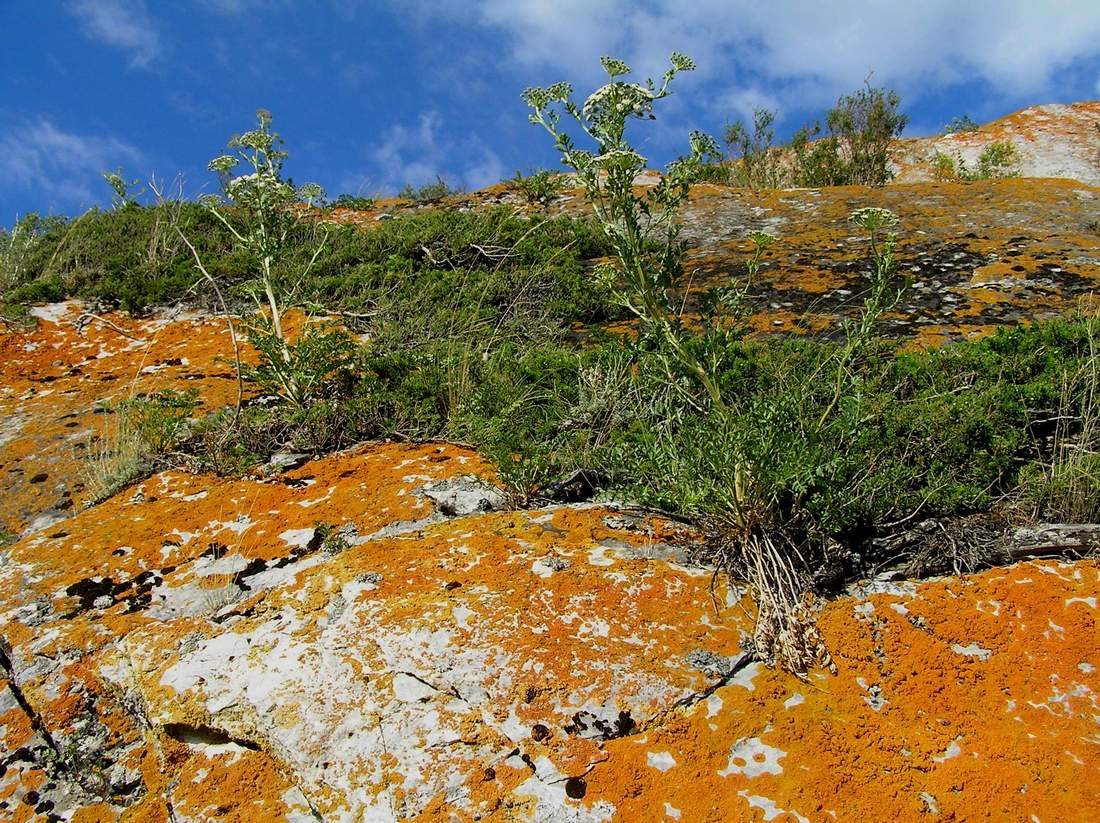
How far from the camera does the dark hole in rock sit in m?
2.02

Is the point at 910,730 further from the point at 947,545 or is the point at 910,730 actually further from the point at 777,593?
the point at 947,545

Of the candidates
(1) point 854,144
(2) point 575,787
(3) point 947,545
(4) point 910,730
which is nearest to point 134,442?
(2) point 575,787

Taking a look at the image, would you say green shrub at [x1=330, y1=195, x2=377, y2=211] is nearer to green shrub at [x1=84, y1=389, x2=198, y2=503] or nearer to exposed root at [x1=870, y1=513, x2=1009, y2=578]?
green shrub at [x1=84, y1=389, x2=198, y2=503]

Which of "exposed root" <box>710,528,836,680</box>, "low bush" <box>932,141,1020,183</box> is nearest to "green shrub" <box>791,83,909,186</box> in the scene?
"low bush" <box>932,141,1020,183</box>

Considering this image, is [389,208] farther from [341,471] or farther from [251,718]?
[251,718]

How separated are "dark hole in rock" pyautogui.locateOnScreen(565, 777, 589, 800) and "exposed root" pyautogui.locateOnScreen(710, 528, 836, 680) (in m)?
0.76

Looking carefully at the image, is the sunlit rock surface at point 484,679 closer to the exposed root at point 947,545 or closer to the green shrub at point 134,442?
the exposed root at point 947,545

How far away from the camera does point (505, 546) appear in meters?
3.06

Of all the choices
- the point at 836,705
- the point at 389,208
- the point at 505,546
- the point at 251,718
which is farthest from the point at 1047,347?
the point at 389,208

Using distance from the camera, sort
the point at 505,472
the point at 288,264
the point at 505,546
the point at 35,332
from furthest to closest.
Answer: the point at 288,264 → the point at 35,332 → the point at 505,472 → the point at 505,546

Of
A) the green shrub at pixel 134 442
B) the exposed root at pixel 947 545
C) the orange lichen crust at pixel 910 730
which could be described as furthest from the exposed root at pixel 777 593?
the green shrub at pixel 134 442

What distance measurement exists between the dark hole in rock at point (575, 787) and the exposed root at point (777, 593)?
76cm

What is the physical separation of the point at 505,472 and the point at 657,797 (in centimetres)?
190

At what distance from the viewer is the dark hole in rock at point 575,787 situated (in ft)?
6.64
